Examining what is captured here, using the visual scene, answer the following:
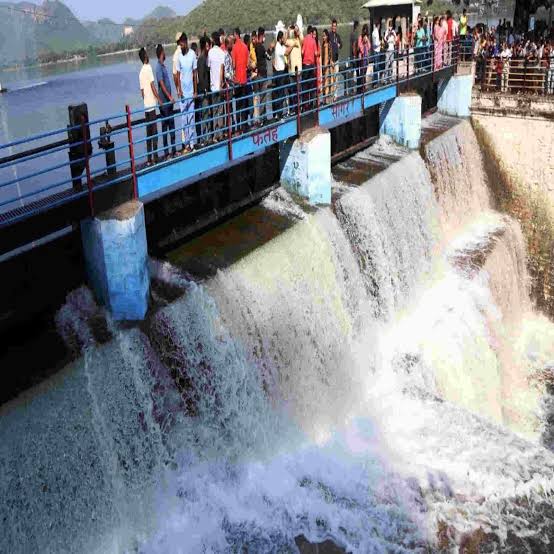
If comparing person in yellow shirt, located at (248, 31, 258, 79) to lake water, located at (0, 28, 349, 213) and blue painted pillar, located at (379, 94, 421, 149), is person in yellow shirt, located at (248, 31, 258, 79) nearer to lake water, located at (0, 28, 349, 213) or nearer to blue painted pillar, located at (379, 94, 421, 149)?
lake water, located at (0, 28, 349, 213)

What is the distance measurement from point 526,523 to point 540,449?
146cm

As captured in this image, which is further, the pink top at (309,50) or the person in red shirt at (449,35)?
the person in red shirt at (449,35)

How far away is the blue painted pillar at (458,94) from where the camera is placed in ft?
54.5

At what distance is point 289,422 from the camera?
27.7 ft

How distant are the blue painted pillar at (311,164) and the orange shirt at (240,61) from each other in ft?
4.65

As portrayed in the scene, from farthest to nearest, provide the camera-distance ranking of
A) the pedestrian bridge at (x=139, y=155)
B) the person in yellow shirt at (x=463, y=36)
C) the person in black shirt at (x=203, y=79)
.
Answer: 1. the person in yellow shirt at (x=463, y=36)
2. the person in black shirt at (x=203, y=79)
3. the pedestrian bridge at (x=139, y=155)

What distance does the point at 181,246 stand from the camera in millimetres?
9125

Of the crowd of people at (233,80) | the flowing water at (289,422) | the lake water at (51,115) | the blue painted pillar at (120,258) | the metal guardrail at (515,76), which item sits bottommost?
the flowing water at (289,422)

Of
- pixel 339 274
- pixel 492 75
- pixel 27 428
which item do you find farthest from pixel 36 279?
pixel 492 75

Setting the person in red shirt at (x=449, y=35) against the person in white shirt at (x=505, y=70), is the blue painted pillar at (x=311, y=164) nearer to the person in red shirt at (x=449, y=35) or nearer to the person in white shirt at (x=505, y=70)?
the person in red shirt at (x=449, y=35)

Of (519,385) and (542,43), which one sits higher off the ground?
(542,43)

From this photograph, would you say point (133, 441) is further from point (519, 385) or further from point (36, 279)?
point (519, 385)

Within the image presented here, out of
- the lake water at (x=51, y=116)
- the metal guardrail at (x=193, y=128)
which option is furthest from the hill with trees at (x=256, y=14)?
the metal guardrail at (x=193, y=128)

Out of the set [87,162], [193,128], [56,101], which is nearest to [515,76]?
[193,128]
